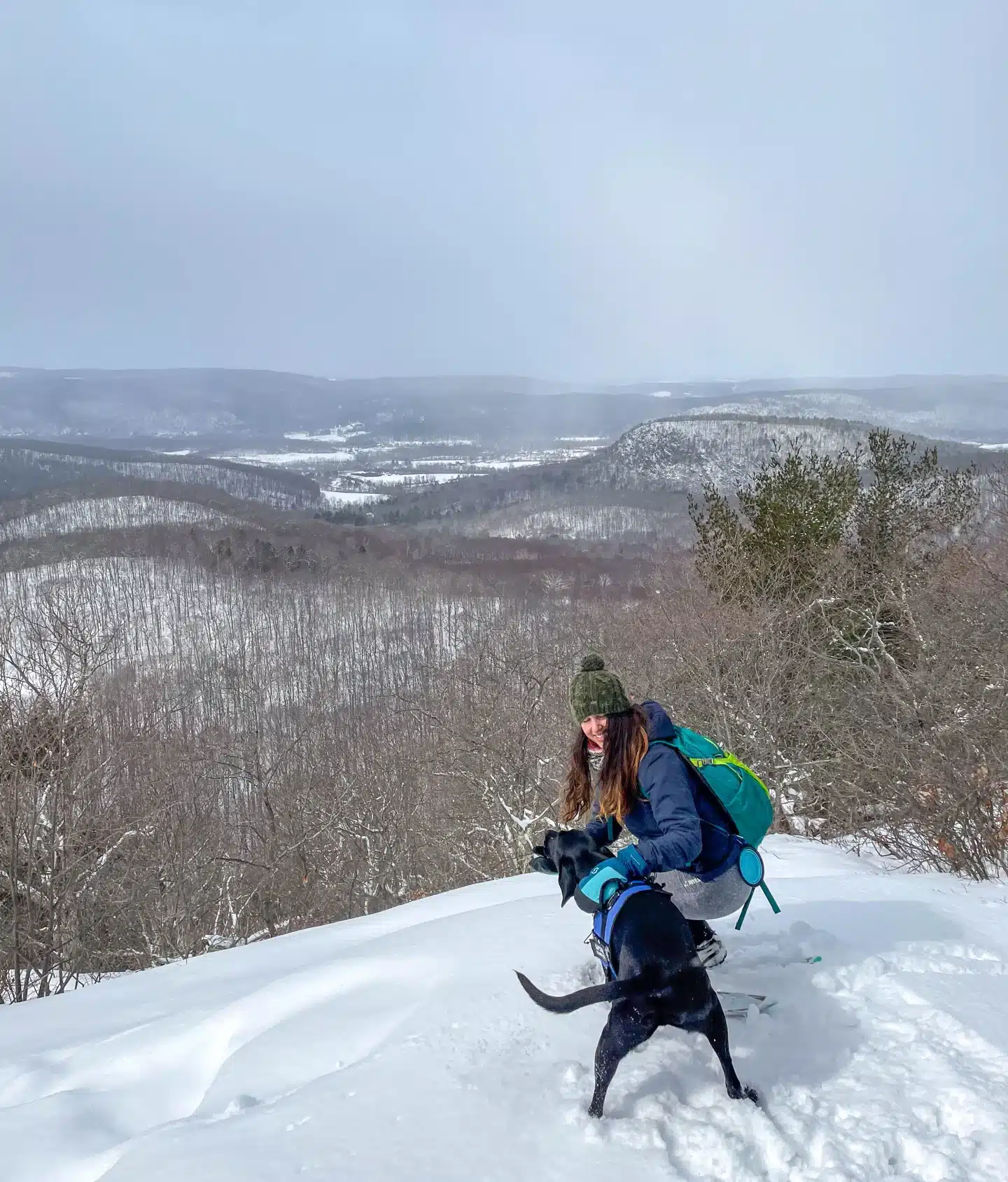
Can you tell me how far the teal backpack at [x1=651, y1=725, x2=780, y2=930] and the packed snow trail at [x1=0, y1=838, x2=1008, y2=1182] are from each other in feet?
1.83

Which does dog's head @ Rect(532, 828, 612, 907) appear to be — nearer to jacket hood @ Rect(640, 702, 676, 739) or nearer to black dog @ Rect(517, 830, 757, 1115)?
black dog @ Rect(517, 830, 757, 1115)

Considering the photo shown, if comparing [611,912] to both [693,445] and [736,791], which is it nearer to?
[736,791]

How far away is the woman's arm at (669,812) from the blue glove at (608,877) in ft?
0.14

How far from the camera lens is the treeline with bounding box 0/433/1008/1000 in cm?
1023

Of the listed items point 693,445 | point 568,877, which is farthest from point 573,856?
point 693,445

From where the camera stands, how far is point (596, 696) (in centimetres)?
323

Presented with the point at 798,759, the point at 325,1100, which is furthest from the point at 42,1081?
the point at 798,759

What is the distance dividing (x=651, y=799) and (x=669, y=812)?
0.10 metres

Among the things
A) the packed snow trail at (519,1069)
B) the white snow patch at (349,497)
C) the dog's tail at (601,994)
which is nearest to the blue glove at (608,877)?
the dog's tail at (601,994)

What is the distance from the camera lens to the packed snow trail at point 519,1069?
8.04ft

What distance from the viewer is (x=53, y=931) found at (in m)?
10.2

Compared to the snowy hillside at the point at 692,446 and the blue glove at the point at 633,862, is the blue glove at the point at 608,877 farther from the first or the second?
the snowy hillside at the point at 692,446

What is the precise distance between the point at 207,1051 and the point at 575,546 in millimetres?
75829

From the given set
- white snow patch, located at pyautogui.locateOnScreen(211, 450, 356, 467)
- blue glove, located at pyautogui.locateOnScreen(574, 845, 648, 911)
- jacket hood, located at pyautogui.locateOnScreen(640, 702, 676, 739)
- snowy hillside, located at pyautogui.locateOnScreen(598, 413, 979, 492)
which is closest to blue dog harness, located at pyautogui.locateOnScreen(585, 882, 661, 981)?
blue glove, located at pyautogui.locateOnScreen(574, 845, 648, 911)
